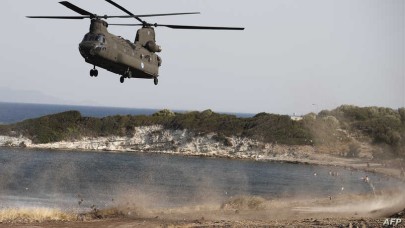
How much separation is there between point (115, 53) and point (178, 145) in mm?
78375

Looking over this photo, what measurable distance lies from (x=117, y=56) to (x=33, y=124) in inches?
3494

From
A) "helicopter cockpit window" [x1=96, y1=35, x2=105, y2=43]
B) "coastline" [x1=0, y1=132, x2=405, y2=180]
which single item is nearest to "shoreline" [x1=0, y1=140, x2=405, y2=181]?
"coastline" [x1=0, y1=132, x2=405, y2=180]

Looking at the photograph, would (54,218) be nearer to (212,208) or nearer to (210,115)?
(212,208)

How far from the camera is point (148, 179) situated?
70.5m

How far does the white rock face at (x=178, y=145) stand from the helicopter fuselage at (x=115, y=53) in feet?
231

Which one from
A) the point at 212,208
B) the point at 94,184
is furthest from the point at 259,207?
the point at 94,184

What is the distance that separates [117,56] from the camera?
27562mm

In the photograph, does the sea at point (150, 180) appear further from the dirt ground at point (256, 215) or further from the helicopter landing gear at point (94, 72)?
the helicopter landing gear at point (94, 72)

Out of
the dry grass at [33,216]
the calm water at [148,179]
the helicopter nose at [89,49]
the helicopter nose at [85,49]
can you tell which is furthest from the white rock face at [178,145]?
the helicopter nose at [89,49]

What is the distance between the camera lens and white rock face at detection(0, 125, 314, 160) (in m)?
102

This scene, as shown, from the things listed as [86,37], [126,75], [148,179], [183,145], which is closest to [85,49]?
[86,37]

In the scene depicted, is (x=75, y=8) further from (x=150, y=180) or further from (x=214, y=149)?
(x=214, y=149)

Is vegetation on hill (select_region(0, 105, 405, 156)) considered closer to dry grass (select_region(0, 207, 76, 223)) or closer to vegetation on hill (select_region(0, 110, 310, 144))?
vegetation on hill (select_region(0, 110, 310, 144))

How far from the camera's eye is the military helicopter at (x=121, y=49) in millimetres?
26250
